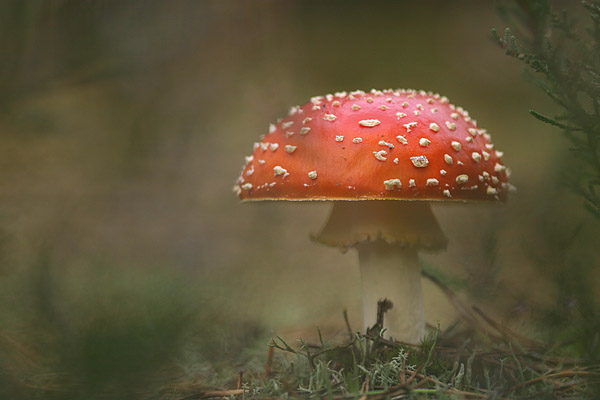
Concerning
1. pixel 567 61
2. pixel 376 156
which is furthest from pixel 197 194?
pixel 567 61

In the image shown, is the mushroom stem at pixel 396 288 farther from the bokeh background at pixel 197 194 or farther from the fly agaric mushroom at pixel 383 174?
the bokeh background at pixel 197 194

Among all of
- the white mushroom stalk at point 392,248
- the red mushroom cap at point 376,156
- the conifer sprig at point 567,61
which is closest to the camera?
the conifer sprig at point 567,61

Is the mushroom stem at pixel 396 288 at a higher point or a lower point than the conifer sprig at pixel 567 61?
lower

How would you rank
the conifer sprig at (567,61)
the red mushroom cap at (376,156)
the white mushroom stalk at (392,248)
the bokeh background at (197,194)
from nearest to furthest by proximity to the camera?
the bokeh background at (197,194), the conifer sprig at (567,61), the red mushroom cap at (376,156), the white mushroom stalk at (392,248)

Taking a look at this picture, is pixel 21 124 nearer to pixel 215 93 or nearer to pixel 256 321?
pixel 256 321

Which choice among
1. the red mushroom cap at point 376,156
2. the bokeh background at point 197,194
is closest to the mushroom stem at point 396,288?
the bokeh background at point 197,194

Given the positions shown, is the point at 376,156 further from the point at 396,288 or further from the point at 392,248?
the point at 396,288

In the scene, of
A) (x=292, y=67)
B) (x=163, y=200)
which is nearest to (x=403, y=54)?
(x=292, y=67)

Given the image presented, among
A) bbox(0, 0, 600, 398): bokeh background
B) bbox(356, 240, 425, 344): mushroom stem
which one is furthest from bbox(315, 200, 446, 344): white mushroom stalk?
bbox(0, 0, 600, 398): bokeh background
